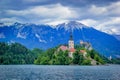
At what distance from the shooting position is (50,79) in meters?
85.0

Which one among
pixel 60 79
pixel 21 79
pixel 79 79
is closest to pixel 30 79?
pixel 21 79

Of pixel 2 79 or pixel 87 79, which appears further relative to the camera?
pixel 87 79

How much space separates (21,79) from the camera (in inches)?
3273

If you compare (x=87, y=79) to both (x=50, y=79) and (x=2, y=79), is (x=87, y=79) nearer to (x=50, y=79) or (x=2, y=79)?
(x=50, y=79)

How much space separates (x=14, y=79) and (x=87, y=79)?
742 inches

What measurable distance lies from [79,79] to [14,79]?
656 inches

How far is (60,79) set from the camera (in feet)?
279

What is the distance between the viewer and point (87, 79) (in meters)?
87.5

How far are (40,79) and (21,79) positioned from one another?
4694mm

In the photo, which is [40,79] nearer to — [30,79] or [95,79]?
[30,79]

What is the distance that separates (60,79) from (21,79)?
32.0 feet

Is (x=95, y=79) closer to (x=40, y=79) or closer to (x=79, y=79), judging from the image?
(x=79, y=79)

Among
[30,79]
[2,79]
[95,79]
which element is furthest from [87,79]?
[2,79]

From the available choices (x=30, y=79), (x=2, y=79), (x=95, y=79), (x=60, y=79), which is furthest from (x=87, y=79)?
(x=2, y=79)
